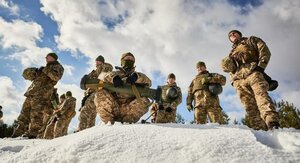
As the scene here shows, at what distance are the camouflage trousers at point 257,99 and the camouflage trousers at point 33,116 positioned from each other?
13.9 ft

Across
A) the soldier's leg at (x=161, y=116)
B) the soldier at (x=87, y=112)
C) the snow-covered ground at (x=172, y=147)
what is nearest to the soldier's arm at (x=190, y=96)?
the soldier's leg at (x=161, y=116)

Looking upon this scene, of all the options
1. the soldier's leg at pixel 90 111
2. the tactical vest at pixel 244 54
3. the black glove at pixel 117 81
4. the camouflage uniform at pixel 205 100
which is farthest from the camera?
the camouflage uniform at pixel 205 100

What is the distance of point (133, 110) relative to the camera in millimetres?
4312

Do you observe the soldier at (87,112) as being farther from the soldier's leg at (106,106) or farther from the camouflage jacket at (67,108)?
the soldier's leg at (106,106)

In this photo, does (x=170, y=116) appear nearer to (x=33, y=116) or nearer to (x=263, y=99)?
(x=33, y=116)

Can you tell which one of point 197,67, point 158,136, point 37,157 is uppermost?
point 197,67

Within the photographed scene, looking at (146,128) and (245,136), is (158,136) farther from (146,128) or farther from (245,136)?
(245,136)

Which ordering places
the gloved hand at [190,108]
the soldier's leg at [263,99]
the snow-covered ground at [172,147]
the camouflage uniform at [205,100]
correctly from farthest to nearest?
the gloved hand at [190,108]
the camouflage uniform at [205,100]
the soldier's leg at [263,99]
the snow-covered ground at [172,147]

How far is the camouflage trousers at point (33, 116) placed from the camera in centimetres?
654

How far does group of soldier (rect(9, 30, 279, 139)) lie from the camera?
4262 mm

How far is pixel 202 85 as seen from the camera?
687cm

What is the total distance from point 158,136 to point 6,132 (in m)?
15.4

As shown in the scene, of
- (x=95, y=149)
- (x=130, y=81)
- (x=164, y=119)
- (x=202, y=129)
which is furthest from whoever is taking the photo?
(x=164, y=119)

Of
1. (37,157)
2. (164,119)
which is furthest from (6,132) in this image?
(37,157)
